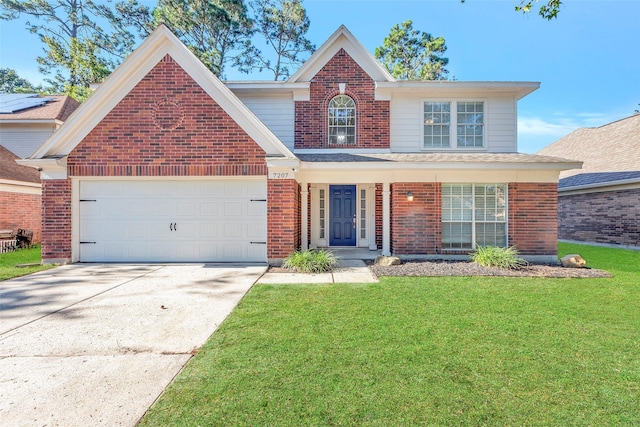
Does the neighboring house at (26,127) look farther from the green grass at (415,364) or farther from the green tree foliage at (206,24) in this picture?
the green grass at (415,364)

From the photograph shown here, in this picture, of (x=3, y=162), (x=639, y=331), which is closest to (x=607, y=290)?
(x=639, y=331)

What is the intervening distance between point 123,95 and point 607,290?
11.9 metres

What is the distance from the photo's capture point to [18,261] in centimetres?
861


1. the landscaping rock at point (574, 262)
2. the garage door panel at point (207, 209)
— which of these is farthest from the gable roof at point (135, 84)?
the landscaping rock at point (574, 262)

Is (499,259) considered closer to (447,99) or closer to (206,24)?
(447,99)

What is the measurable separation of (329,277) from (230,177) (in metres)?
3.81

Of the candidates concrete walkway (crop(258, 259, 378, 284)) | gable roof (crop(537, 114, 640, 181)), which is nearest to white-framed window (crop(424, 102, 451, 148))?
concrete walkway (crop(258, 259, 378, 284))

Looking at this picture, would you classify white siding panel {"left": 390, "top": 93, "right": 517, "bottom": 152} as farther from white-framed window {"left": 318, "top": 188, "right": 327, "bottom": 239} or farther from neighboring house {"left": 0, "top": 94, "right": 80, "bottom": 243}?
neighboring house {"left": 0, "top": 94, "right": 80, "bottom": 243}

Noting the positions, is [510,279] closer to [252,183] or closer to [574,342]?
[574,342]

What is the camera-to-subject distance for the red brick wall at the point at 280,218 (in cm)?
788

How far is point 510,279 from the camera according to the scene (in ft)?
21.6

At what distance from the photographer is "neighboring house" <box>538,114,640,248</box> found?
38.2ft

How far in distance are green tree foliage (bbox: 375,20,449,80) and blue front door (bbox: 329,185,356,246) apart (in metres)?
18.2

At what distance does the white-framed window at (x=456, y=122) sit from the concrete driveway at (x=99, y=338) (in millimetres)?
7809
